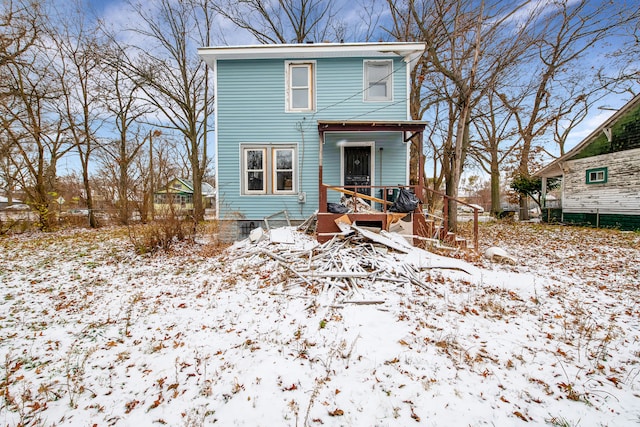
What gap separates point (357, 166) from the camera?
9.75m

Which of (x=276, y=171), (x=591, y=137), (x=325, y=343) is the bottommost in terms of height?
(x=325, y=343)

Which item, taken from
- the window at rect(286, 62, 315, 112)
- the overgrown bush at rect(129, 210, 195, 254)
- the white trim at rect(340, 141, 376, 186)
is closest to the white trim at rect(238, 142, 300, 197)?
the window at rect(286, 62, 315, 112)

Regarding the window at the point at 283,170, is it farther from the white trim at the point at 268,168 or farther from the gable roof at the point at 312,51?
the gable roof at the point at 312,51

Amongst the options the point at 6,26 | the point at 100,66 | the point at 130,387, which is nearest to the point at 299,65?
the point at 130,387

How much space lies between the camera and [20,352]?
3381mm

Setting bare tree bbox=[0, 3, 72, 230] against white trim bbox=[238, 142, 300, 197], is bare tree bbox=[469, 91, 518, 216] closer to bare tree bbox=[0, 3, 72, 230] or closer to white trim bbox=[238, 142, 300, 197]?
white trim bbox=[238, 142, 300, 197]

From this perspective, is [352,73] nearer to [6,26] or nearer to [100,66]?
[6,26]

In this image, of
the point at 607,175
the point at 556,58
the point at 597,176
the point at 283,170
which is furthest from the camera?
the point at 556,58

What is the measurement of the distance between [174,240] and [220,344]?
6.16 metres

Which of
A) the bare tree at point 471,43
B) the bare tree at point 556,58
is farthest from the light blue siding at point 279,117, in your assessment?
the bare tree at point 556,58

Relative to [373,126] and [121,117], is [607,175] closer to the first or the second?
[373,126]

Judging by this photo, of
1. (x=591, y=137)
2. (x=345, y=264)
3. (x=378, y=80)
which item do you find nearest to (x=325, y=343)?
(x=345, y=264)

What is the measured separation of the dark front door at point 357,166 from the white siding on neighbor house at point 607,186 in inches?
464

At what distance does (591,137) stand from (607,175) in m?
2.01
